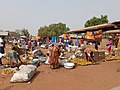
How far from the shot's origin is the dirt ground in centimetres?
765

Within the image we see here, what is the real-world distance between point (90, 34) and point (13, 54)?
4468 millimetres

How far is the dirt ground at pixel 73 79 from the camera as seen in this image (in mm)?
7654

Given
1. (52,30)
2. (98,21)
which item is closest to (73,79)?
(98,21)

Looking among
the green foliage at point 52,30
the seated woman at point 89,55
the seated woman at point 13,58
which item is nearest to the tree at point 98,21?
the green foliage at point 52,30

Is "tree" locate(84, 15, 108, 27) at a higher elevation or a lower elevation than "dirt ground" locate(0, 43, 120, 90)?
higher

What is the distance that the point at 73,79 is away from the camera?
8375 millimetres

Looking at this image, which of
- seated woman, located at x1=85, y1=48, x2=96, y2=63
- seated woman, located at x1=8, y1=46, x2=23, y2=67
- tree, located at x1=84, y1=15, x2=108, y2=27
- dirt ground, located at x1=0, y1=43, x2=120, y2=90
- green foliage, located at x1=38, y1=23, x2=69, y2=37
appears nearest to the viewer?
dirt ground, located at x1=0, y1=43, x2=120, y2=90

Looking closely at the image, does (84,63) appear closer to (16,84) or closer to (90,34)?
(90,34)

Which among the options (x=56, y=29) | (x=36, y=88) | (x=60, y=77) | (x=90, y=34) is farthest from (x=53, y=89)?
(x=56, y=29)

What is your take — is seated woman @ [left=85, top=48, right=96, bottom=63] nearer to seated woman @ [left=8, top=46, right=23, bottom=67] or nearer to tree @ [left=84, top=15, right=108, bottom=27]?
seated woman @ [left=8, top=46, right=23, bottom=67]

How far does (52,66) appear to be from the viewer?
9977 millimetres

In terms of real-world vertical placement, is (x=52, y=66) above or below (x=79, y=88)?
above

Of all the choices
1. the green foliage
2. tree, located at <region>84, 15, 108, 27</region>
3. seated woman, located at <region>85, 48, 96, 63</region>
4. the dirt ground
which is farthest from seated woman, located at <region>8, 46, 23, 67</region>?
the green foliage

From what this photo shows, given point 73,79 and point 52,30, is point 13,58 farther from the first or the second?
point 52,30
